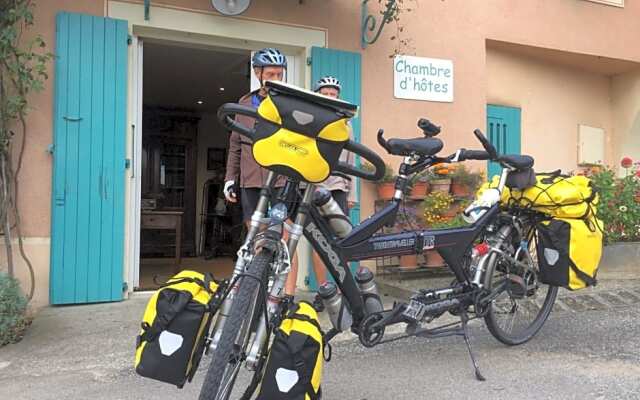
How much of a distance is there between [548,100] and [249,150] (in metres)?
5.28

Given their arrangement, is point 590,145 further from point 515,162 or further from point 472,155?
point 472,155

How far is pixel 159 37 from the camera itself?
4.63m

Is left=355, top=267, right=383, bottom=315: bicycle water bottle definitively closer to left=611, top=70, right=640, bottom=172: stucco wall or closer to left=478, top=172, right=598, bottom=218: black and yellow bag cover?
left=478, top=172, right=598, bottom=218: black and yellow bag cover

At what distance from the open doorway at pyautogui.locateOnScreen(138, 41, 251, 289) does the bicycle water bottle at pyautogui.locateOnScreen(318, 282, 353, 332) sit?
16.6 feet

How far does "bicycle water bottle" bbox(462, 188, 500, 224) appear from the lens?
299 cm

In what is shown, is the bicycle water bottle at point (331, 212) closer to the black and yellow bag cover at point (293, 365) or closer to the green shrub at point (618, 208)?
the black and yellow bag cover at point (293, 365)

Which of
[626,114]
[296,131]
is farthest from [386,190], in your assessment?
[626,114]

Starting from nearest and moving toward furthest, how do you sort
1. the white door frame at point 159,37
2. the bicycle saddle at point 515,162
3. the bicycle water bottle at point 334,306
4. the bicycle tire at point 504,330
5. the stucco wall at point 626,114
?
the bicycle water bottle at point 334,306
the bicycle tire at point 504,330
the bicycle saddle at point 515,162
the white door frame at point 159,37
the stucco wall at point 626,114

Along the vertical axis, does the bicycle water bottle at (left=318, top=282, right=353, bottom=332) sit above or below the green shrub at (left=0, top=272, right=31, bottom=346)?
above

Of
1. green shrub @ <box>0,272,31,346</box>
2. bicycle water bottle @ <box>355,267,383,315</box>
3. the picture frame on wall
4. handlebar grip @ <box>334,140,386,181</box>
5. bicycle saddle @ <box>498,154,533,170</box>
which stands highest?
the picture frame on wall

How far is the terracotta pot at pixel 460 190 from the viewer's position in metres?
5.06

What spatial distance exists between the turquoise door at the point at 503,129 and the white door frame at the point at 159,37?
2.82 metres

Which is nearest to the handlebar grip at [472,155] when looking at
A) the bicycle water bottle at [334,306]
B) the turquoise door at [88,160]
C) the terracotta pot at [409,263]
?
the bicycle water bottle at [334,306]

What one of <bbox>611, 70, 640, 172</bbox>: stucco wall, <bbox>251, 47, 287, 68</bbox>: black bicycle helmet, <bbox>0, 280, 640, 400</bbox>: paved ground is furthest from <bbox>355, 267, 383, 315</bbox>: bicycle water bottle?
<bbox>611, 70, 640, 172</bbox>: stucco wall
